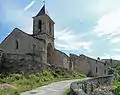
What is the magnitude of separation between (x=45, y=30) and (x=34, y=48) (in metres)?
5.19

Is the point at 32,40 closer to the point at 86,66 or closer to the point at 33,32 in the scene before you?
the point at 33,32

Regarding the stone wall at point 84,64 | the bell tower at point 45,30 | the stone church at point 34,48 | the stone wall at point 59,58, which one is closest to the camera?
the stone church at point 34,48

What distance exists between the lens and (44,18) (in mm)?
41281

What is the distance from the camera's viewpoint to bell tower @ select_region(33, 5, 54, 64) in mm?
40656

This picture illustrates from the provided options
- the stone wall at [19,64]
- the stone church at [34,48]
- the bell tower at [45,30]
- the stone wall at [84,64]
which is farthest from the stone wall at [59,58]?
the stone wall at [19,64]

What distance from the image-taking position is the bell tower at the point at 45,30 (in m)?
40.7

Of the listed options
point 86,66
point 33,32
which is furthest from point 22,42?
point 86,66

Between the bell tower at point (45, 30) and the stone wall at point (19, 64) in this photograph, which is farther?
the bell tower at point (45, 30)

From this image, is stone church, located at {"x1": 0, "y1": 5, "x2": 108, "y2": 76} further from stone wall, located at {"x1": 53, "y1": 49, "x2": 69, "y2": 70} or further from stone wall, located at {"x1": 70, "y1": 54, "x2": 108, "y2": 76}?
stone wall, located at {"x1": 70, "y1": 54, "x2": 108, "y2": 76}

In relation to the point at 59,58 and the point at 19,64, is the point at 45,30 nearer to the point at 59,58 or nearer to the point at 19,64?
the point at 59,58

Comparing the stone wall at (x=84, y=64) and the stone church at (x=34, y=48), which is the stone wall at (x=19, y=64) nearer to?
the stone church at (x=34, y=48)

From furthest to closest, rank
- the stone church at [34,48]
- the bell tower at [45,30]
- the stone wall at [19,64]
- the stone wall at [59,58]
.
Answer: the stone wall at [59,58], the bell tower at [45,30], the stone church at [34,48], the stone wall at [19,64]

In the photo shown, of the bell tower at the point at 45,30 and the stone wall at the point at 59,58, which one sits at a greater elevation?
the bell tower at the point at 45,30

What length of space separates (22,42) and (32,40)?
1.64 m
